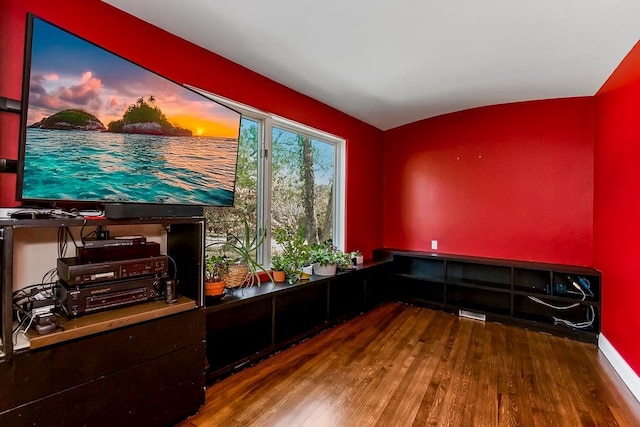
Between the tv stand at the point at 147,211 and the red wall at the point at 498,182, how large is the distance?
3281mm

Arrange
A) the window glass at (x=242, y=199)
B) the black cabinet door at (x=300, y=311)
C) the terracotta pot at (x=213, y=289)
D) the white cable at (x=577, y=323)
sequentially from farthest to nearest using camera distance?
the white cable at (x=577, y=323), the black cabinet door at (x=300, y=311), the window glass at (x=242, y=199), the terracotta pot at (x=213, y=289)

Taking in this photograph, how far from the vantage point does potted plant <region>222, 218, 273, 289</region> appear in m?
2.51

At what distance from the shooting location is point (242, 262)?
2.68 meters

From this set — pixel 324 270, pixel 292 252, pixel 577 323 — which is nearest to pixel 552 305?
pixel 577 323

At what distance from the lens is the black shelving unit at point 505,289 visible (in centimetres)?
317

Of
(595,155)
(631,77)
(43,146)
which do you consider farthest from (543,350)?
(43,146)

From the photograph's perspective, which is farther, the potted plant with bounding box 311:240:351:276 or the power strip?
the power strip

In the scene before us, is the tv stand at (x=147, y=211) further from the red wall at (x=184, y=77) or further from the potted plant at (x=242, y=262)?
the potted plant at (x=242, y=262)

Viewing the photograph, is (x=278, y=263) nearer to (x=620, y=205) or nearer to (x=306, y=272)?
(x=306, y=272)

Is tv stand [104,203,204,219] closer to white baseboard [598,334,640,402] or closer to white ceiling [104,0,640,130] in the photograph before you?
white ceiling [104,0,640,130]

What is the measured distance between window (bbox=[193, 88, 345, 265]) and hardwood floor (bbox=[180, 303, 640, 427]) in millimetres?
1107

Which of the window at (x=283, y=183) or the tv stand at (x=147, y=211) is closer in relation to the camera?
the tv stand at (x=147, y=211)

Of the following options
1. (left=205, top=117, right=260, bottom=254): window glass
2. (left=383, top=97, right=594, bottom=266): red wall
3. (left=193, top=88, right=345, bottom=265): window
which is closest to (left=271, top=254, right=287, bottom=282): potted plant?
(left=193, top=88, right=345, bottom=265): window

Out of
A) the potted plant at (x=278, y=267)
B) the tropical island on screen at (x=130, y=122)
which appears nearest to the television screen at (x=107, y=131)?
the tropical island on screen at (x=130, y=122)
